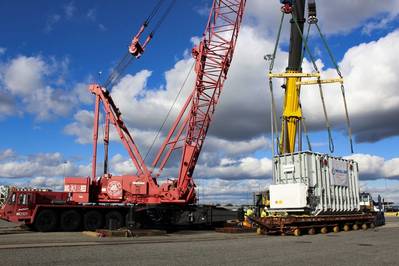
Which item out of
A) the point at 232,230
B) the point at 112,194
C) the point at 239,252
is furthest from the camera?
the point at 112,194

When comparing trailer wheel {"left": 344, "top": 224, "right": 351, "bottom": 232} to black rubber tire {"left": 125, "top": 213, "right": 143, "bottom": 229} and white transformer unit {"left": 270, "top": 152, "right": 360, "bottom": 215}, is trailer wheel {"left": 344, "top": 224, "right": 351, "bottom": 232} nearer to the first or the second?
white transformer unit {"left": 270, "top": 152, "right": 360, "bottom": 215}

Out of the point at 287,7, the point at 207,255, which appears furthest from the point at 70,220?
the point at 287,7

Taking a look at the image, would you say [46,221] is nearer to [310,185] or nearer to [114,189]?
[114,189]

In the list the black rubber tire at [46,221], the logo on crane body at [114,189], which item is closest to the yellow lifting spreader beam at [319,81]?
the logo on crane body at [114,189]

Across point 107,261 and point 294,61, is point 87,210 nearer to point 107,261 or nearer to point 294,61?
point 107,261

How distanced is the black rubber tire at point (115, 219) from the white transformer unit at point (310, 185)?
1031 centimetres

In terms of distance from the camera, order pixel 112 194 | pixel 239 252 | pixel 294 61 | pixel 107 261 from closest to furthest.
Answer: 1. pixel 107 261
2. pixel 239 252
3. pixel 112 194
4. pixel 294 61

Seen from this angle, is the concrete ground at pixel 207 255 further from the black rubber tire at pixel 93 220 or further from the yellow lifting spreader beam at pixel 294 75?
the yellow lifting spreader beam at pixel 294 75

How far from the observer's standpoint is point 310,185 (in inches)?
1020

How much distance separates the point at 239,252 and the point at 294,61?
827 inches

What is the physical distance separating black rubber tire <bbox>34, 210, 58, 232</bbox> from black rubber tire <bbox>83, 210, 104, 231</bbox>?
192cm

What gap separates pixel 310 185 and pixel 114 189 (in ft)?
45.4

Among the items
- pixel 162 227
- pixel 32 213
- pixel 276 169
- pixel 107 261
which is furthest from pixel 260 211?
pixel 107 261

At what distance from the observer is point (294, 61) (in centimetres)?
3338
